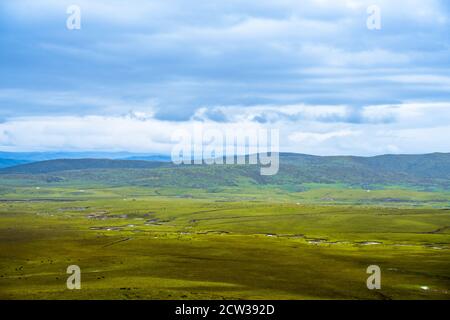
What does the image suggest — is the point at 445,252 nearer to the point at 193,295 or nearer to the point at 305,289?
the point at 305,289

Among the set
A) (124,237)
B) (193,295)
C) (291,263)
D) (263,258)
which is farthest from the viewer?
(124,237)

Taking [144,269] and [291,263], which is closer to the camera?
[144,269]

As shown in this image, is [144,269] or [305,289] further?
[144,269]

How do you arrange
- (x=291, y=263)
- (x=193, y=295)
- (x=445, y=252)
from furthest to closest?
(x=445, y=252), (x=291, y=263), (x=193, y=295)
